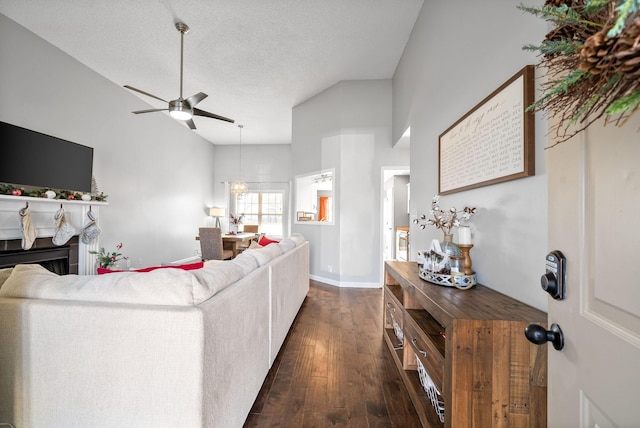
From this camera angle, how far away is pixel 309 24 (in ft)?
10.2

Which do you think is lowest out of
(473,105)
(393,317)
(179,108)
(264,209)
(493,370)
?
(393,317)

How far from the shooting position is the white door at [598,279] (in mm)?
452

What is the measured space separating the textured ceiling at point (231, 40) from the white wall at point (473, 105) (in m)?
0.88

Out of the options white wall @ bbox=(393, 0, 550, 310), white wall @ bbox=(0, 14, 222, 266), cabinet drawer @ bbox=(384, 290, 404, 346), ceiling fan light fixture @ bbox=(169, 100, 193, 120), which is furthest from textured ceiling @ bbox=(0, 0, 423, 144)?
cabinet drawer @ bbox=(384, 290, 404, 346)

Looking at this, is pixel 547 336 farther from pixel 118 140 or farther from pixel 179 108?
pixel 118 140

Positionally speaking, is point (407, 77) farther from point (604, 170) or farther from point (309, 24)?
point (604, 170)

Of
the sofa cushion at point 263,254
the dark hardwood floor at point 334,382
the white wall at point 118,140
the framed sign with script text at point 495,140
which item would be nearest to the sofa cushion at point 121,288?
the sofa cushion at point 263,254

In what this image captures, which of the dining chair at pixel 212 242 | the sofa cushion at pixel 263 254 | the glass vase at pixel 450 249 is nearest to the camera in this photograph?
the glass vase at pixel 450 249

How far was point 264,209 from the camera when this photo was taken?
7781mm

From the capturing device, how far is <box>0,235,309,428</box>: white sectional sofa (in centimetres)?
96

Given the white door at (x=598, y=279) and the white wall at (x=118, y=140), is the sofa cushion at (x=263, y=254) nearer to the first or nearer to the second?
the white door at (x=598, y=279)

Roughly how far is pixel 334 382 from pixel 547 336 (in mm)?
1528

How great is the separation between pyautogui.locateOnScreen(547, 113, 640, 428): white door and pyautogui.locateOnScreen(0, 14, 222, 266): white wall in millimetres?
4700

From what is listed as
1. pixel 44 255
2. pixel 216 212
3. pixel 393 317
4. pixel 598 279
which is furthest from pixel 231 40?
pixel 216 212
